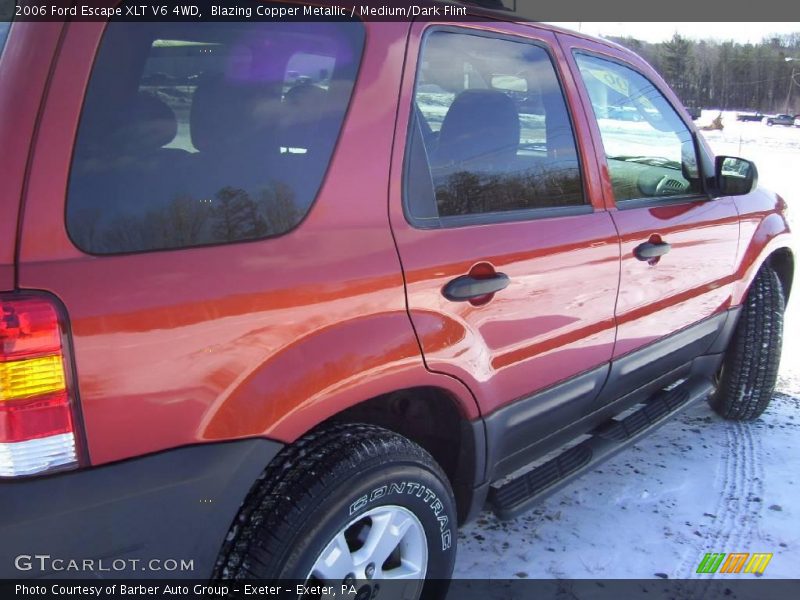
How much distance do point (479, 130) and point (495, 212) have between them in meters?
0.27

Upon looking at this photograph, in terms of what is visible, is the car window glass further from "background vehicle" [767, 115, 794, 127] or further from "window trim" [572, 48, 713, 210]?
"background vehicle" [767, 115, 794, 127]

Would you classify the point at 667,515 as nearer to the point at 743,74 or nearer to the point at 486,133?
the point at 486,133

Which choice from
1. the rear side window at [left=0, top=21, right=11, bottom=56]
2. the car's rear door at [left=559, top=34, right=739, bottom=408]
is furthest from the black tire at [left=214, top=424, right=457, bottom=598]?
the car's rear door at [left=559, top=34, right=739, bottom=408]

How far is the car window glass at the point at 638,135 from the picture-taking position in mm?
2549

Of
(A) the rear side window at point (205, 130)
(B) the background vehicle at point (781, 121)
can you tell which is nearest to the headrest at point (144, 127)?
(A) the rear side window at point (205, 130)

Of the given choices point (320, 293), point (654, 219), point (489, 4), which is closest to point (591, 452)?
point (654, 219)

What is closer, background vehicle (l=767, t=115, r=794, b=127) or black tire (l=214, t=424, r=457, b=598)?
black tire (l=214, t=424, r=457, b=598)

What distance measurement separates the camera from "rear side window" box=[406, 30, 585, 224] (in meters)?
1.86

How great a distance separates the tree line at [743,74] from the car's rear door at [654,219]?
41.1 m

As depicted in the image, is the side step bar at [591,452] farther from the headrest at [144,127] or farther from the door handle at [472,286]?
the headrest at [144,127]

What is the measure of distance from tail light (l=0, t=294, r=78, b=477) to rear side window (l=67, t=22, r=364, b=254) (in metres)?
0.16

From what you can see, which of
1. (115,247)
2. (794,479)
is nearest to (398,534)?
(115,247)

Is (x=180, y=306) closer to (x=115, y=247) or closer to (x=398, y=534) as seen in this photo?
(x=115, y=247)

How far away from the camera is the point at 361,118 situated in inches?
65.4
